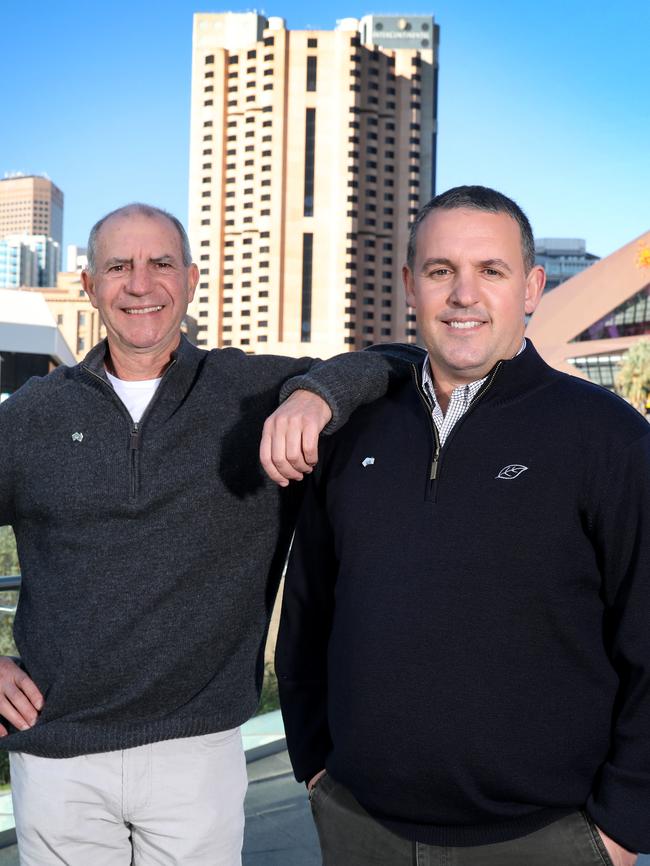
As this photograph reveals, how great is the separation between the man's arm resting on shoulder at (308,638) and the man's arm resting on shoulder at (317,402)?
17 centimetres

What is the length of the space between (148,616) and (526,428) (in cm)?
78

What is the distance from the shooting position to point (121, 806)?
1.88 metres

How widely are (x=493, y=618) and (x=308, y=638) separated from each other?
46 cm

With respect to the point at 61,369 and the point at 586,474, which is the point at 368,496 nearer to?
the point at 586,474

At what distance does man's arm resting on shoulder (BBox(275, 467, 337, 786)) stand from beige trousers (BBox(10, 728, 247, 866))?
210mm

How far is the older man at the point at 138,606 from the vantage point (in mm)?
1858

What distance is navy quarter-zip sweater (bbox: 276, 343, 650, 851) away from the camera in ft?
5.03

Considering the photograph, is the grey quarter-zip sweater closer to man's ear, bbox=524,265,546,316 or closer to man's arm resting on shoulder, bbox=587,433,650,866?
man's ear, bbox=524,265,546,316

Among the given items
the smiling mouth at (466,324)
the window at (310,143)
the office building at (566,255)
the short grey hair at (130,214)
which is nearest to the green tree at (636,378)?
the short grey hair at (130,214)

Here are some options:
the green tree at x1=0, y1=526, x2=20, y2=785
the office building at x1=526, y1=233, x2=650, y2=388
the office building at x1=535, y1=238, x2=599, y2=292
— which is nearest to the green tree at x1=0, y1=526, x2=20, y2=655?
the green tree at x1=0, y1=526, x2=20, y2=785

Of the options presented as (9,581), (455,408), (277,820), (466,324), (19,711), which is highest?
(466,324)

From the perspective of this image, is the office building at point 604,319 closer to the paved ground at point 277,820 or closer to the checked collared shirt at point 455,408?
the paved ground at point 277,820

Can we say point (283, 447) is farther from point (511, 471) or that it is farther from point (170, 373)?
point (170, 373)

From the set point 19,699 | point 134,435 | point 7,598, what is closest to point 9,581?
point 7,598
